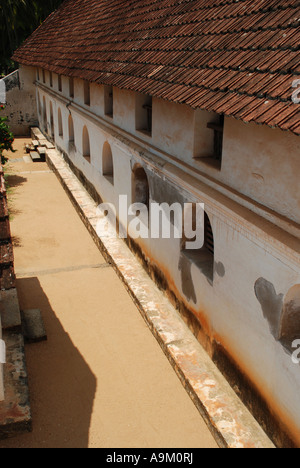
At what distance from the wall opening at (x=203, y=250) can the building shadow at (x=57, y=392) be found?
226 cm

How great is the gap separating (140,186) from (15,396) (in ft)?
15.9

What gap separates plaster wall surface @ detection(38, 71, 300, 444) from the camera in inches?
174

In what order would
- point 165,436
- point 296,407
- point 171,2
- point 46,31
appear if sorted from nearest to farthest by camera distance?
1. point 296,407
2. point 165,436
3. point 171,2
4. point 46,31

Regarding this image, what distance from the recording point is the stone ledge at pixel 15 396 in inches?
204

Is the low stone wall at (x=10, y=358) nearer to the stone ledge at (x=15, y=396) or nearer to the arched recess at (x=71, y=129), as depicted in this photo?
the stone ledge at (x=15, y=396)

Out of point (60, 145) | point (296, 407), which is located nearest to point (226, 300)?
point (296, 407)

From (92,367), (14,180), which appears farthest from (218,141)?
(14,180)

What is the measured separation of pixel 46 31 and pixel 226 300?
1803cm

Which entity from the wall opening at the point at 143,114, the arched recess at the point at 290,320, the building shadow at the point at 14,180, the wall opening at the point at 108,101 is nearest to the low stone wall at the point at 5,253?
the arched recess at the point at 290,320

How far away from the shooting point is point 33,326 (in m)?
7.36

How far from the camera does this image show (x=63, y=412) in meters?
5.76

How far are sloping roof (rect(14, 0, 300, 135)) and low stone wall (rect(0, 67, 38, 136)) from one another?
45.9ft

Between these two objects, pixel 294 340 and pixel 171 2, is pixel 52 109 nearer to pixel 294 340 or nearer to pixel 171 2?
pixel 171 2

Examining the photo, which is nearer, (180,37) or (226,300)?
(226,300)
